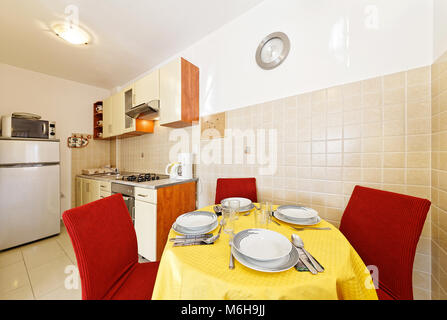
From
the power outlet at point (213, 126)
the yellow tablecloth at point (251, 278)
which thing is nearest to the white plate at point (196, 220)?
the yellow tablecloth at point (251, 278)

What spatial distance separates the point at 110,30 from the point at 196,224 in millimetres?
2330

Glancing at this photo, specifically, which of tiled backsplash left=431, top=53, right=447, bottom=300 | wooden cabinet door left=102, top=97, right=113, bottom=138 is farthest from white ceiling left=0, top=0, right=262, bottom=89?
tiled backsplash left=431, top=53, right=447, bottom=300

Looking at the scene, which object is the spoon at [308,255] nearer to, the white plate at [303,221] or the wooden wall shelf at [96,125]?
the white plate at [303,221]

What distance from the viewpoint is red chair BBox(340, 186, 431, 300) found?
2.35ft

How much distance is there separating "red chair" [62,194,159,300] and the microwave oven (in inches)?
91.5

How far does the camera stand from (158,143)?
2.60 meters

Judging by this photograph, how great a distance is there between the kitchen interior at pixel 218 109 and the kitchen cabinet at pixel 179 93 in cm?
2

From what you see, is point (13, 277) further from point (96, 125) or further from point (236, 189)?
point (96, 125)

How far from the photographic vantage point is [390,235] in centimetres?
78

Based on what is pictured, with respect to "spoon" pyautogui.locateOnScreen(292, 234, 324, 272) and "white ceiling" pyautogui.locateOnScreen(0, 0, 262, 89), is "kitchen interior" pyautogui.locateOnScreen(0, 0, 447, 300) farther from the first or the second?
"spoon" pyautogui.locateOnScreen(292, 234, 324, 272)

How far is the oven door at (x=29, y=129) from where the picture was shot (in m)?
2.09

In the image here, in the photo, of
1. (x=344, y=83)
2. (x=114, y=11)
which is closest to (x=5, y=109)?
(x=114, y=11)

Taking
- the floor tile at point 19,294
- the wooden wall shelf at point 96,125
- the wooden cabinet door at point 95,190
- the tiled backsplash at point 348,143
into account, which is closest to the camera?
the tiled backsplash at point 348,143

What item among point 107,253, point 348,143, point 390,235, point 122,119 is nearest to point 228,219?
point 107,253
